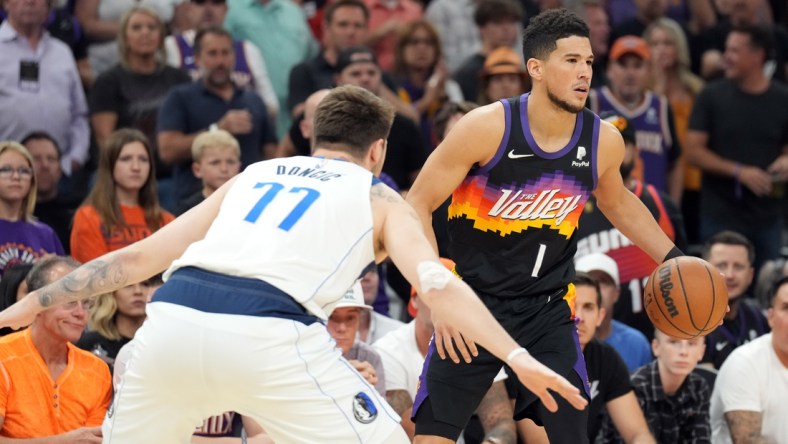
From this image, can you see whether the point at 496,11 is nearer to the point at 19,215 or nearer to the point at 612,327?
the point at 612,327

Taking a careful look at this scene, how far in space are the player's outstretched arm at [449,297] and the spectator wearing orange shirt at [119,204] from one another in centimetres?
438

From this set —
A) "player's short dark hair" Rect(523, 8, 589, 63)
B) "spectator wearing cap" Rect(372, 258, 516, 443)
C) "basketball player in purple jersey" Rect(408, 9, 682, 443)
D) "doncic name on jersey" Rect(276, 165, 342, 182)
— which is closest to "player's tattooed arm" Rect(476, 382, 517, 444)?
"spectator wearing cap" Rect(372, 258, 516, 443)

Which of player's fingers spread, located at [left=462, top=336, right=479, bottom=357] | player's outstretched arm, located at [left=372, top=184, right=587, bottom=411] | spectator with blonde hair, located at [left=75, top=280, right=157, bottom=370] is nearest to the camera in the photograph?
player's outstretched arm, located at [left=372, top=184, right=587, bottom=411]

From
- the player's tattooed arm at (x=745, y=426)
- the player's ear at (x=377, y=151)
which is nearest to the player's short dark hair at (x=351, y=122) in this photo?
the player's ear at (x=377, y=151)

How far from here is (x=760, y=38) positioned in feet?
38.9

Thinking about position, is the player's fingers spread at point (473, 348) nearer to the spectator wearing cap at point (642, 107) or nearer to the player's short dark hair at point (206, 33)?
the player's short dark hair at point (206, 33)

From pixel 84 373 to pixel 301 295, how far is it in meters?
2.82

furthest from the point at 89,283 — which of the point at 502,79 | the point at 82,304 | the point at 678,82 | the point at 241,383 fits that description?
the point at 678,82

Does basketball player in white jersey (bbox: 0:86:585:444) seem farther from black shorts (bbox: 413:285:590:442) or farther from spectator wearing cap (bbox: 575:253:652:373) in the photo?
spectator wearing cap (bbox: 575:253:652:373)

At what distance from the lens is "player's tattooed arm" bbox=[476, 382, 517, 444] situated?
24.1 feet

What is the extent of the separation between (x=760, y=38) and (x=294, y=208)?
26.5 ft

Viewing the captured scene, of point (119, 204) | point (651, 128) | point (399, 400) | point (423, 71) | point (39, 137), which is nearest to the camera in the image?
point (399, 400)

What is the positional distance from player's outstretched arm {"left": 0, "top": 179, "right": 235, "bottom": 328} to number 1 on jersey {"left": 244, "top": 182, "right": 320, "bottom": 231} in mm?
279

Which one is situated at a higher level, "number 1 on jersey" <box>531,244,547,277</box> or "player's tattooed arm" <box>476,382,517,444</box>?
"number 1 on jersey" <box>531,244,547,277</box>
